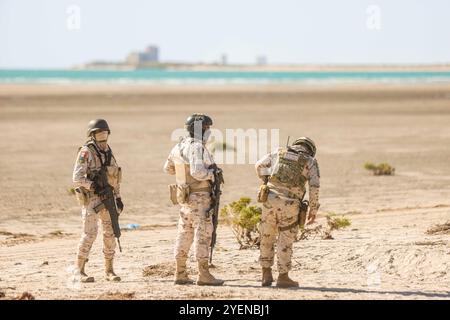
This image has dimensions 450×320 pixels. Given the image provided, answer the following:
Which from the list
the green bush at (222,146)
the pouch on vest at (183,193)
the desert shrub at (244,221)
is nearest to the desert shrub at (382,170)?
the green bush at (222,146)

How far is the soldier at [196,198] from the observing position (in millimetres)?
10383

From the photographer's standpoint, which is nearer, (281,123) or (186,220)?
(186,220)

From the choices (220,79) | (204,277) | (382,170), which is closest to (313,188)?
(204,277)

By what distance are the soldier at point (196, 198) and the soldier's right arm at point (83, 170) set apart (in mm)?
1064

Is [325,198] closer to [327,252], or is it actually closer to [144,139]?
[327,252]

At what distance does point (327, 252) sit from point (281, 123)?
2736cm

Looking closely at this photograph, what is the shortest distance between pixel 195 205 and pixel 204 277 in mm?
811

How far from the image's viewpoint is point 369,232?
45.5ft

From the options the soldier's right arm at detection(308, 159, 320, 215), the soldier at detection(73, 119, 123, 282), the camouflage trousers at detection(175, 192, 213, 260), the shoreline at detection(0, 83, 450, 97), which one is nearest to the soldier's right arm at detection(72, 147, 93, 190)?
the soldier at detection(73, 119, 123, 282)

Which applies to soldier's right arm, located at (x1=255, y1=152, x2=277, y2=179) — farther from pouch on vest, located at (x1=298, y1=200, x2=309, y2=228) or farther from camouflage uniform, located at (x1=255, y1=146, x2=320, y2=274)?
pouch on vest, located at (x1=298, y1=200, x2=309, y2=228)

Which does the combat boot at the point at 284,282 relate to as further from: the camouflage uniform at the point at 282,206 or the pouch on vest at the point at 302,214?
the pouch on vest at the point at 302,214

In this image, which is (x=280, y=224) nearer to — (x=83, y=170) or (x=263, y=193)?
(x=263, y=193)

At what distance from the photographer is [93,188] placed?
35.1 ft
